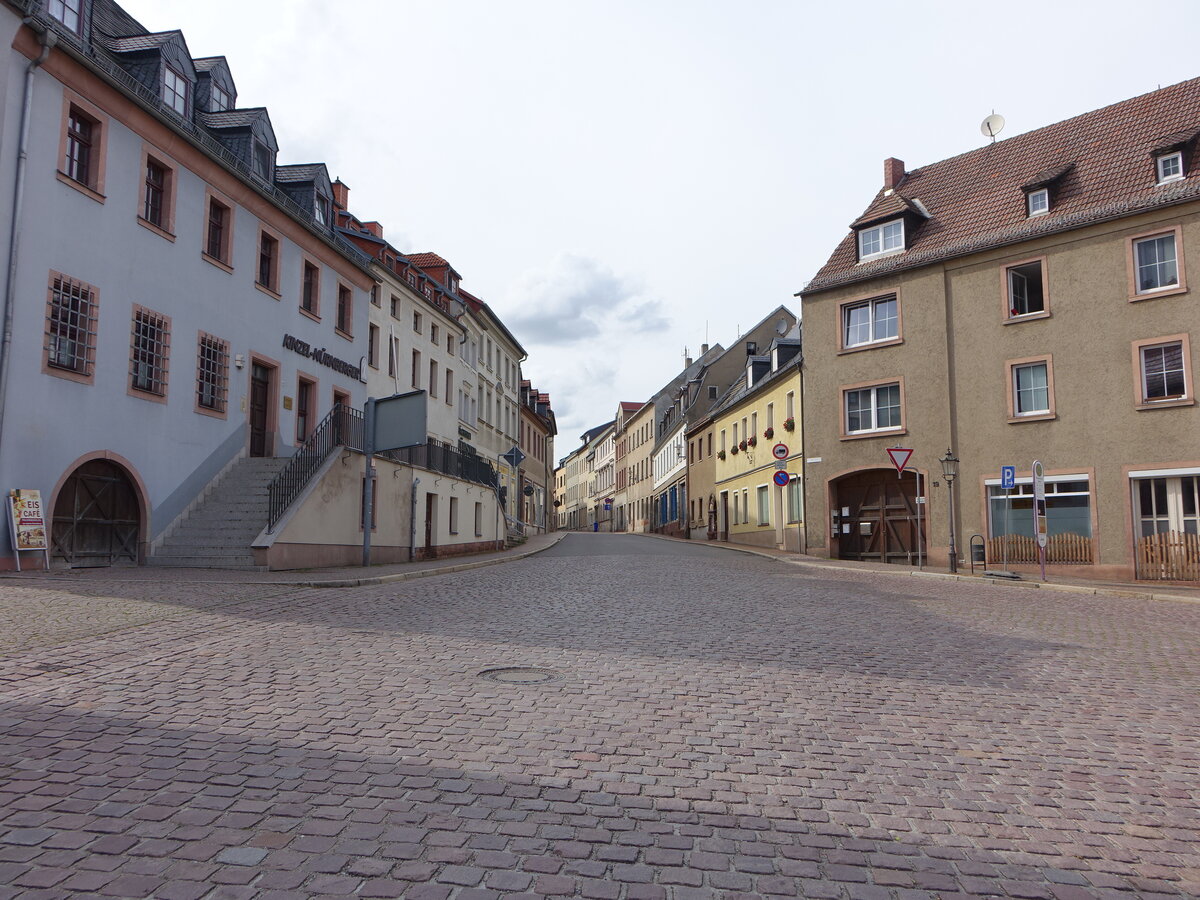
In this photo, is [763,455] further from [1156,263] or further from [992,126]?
[1156,263]

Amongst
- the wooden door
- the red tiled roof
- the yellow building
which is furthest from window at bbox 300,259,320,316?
the red tiled roof

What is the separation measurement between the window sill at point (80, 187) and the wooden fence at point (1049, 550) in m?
22.2

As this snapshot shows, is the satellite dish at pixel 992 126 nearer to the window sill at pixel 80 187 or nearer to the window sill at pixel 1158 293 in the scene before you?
the window sill at pixel 1158 293

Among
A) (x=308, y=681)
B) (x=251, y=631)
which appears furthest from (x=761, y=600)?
(x=308, y=681)

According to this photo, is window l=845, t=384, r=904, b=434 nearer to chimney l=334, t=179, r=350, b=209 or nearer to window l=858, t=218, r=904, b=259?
window l=858, t=218, r=904, b=259

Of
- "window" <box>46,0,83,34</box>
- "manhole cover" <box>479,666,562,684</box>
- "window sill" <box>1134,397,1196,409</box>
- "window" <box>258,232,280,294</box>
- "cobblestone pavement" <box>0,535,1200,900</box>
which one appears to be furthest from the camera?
"window" <box>258,232,280,294</box>

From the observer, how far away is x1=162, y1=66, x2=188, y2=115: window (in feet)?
64.5

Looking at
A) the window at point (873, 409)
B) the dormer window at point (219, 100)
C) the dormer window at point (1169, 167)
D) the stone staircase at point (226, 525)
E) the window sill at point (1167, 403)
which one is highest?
the dormer window at point (219, 100)

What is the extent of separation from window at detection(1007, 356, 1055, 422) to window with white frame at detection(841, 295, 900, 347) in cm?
394

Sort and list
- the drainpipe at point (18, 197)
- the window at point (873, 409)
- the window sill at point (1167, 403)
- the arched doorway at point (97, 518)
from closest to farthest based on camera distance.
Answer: the drainpipe at point (18, 197) → the arched doorway at point (97, 518) → the window sill at point (1167, 403) → the window at point (873, 409)

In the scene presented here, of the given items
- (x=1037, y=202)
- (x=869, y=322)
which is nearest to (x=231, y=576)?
(x=869, y=322)

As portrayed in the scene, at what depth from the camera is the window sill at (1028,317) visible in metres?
25.2

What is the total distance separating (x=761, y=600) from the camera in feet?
46.4

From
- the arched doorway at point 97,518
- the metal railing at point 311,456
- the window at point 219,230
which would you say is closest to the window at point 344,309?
the window at point 219,230
